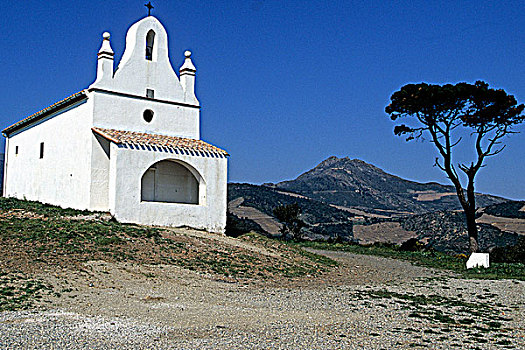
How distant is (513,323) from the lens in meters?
9.66

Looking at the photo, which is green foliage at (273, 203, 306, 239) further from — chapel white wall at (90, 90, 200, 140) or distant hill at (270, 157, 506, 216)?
distant hill at (270, 157, 506, 216)

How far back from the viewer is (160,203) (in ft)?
68.0

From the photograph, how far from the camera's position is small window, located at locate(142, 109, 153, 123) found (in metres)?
22.5

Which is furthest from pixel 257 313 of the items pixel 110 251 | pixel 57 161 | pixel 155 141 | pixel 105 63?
pixel 57 161

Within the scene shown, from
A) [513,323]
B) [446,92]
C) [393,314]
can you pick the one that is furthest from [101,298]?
[446,92]

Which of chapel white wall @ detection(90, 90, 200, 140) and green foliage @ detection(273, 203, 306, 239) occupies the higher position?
chapel white wall @ detection(90, 90, 200, 140)

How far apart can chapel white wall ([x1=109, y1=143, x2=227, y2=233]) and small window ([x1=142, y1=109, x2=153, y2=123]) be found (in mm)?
2329

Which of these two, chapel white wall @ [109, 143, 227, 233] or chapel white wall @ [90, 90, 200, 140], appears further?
chapel white wall @ [90, 90, 200, 140]

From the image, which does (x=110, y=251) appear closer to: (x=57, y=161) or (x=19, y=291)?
(x=19, y=291)

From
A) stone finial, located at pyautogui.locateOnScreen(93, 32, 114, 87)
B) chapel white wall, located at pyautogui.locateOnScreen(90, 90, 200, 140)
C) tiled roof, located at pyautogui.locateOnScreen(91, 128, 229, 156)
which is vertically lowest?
tiled roof, located at pyautogui.locateOnScreen(91, 128, 229, 156)

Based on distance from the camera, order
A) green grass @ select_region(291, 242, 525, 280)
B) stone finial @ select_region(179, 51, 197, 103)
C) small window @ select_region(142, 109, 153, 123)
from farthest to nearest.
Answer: stone finial @ select_region(179, 51, 197, 103) < small window @ select_region(142, 109, 153, 123) < green grass @ select_region(291, 242, 525, 280)

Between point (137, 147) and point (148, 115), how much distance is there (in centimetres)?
274

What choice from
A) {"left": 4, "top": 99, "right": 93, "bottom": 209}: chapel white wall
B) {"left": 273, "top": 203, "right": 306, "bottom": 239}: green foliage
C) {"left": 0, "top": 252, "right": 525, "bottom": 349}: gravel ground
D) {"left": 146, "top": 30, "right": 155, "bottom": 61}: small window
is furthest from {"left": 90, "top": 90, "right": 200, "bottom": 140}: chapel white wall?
{"left": 273, "top": 203, "right": 306, "bottom": 239}: green foliage

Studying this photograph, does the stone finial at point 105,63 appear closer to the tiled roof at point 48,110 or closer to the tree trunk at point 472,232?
the tiled roof at point 48,110
